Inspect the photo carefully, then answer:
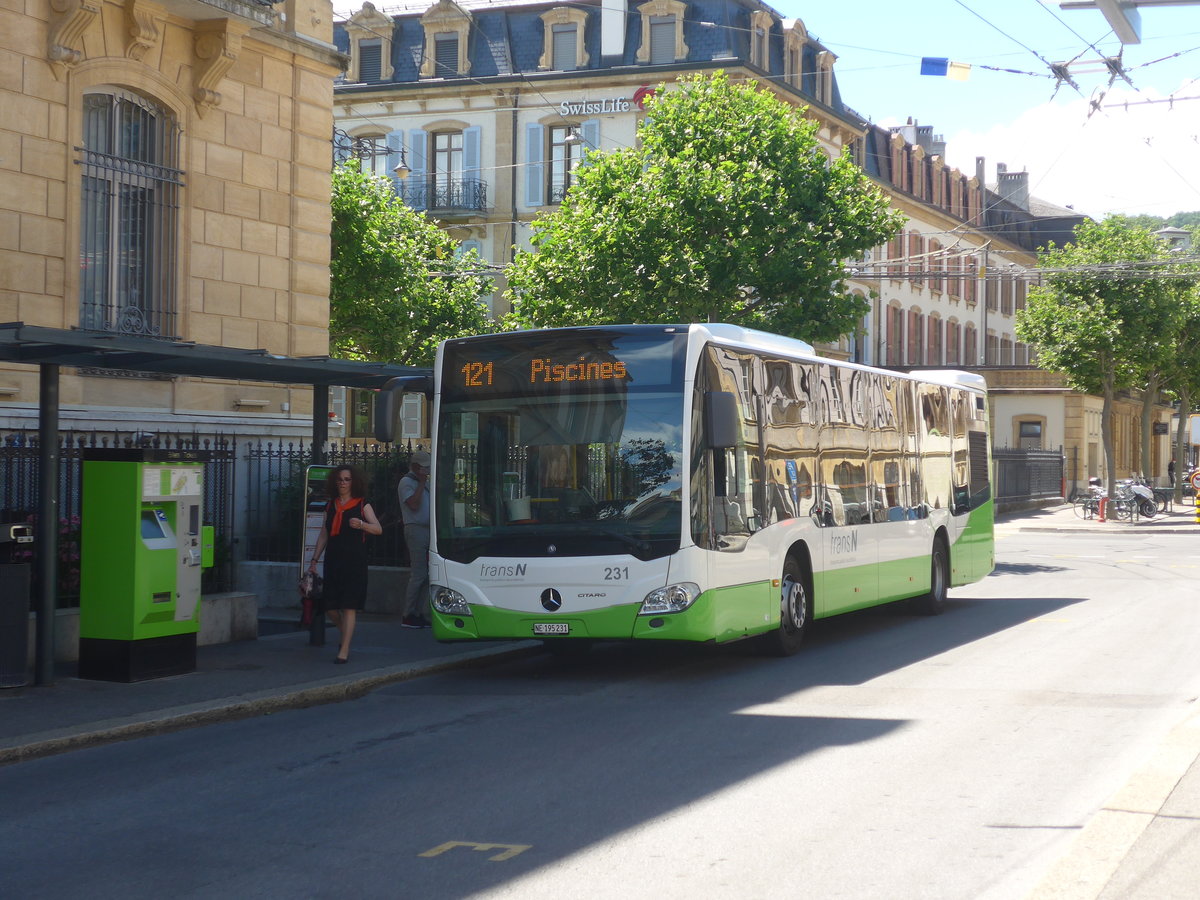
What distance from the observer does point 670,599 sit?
1139 cm

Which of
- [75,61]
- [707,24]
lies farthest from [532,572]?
[707,24]

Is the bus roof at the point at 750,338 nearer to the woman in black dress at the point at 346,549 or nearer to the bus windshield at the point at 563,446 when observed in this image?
the bus windshield at the point at 563,446

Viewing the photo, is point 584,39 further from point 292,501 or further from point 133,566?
point 133,566

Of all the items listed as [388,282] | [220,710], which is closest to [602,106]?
[388,282]

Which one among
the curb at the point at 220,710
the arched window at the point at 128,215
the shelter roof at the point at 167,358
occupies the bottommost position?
the curb at the point at 220,710

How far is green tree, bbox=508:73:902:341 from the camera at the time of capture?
27.5 metres

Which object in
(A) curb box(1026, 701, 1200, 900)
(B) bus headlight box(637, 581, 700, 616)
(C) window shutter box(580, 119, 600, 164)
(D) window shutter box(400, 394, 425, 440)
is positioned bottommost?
(A) curb box(1026, 701, 1200, 900)

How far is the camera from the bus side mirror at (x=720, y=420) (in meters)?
11.5

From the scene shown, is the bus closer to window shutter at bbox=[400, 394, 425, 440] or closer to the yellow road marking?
the yellow road marking

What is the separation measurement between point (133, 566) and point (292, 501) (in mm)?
6007

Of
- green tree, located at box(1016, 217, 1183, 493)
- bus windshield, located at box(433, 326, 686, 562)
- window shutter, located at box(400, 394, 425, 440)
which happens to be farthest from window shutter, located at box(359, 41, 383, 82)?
bus windshield, located at box(433, 326, 686, 562)

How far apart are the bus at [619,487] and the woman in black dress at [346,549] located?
80 cm

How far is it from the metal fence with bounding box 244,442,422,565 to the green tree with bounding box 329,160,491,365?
16.3 meters

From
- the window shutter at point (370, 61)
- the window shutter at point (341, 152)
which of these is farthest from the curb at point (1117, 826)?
the window shutter at point (370, 61)
